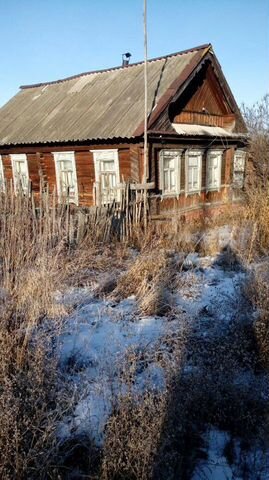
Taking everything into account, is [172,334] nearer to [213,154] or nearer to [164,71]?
[164,71]

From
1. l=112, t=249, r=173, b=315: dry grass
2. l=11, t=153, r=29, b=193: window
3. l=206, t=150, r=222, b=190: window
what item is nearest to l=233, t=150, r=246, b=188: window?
l=206, t=150, r=222, b=190: window

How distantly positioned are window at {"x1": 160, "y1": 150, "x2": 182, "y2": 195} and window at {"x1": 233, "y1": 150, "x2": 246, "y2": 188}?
4239mm

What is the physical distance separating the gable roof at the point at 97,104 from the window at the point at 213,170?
130 inches

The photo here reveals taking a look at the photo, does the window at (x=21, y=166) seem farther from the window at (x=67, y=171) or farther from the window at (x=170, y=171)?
the window at (x=170, y=171)

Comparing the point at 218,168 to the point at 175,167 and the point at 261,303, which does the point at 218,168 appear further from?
the point at 261,303

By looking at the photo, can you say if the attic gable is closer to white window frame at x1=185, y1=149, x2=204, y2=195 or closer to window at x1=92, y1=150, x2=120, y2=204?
white window frame at x1=185, y1=149, x2=204, y2=195

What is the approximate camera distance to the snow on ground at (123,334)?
7.70 ft

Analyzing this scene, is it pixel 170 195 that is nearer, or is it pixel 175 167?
pixel 170 195

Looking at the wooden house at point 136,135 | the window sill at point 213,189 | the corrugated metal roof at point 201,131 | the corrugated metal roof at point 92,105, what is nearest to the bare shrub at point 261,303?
the wooden house at point 136,135

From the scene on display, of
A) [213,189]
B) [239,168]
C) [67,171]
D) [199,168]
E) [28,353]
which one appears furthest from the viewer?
[239,168]

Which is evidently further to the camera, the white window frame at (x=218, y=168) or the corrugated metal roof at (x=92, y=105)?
the white window frame at (x=218, y=168)

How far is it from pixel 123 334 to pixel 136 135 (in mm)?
6212

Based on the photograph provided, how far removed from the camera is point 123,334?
11.6 ft

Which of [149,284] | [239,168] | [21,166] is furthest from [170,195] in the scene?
[149,284]
